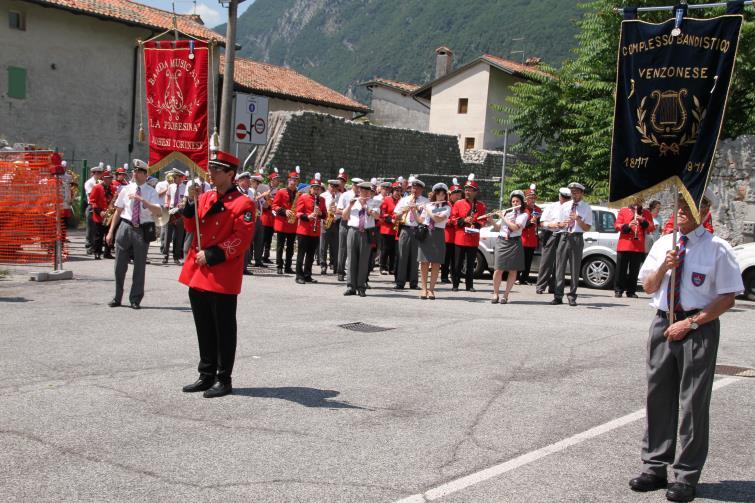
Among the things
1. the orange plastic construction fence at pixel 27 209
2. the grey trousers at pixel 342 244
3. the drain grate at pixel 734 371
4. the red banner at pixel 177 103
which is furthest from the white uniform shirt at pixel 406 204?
the drain grate at pixel 734 371

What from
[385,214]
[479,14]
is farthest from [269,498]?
[479,14]

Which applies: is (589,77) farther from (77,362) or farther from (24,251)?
(77,362)

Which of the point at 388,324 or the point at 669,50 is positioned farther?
the point at 388,324

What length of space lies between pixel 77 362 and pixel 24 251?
898 centimetres

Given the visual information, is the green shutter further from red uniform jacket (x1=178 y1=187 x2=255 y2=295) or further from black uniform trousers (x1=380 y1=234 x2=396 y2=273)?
red uniform jacket (x1=178 y1=187 x2=255 y2=295)

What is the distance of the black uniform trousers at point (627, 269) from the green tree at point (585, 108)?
9188 millimetres

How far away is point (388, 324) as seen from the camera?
36.6 ft

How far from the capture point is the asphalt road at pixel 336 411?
5.06m

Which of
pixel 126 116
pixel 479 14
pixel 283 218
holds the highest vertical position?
pixel 479 14

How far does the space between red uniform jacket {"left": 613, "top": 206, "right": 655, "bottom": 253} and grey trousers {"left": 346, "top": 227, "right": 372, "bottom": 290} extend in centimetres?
489

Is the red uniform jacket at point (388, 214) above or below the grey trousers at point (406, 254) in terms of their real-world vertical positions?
above

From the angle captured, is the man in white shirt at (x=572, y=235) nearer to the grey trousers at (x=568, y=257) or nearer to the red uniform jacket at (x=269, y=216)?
the grey trousers at (x=568, y=257)

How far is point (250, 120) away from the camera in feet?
61.3

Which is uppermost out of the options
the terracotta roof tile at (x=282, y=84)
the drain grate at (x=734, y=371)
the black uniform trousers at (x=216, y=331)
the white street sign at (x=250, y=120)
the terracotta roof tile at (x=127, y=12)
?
the terracotta roof tile at (x=127, y=12)
